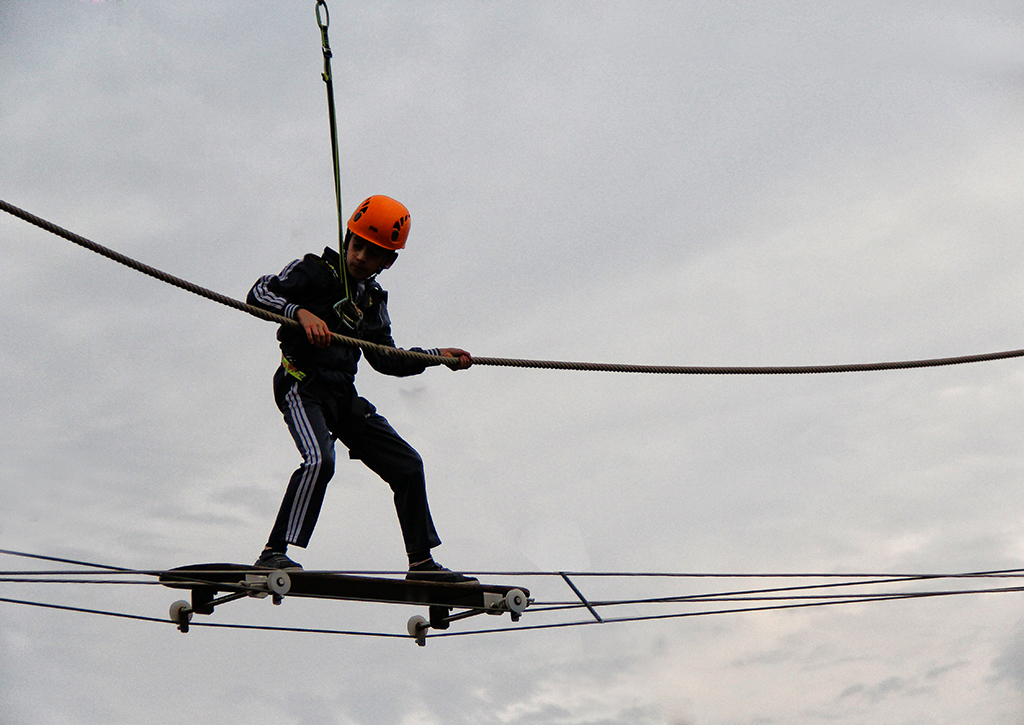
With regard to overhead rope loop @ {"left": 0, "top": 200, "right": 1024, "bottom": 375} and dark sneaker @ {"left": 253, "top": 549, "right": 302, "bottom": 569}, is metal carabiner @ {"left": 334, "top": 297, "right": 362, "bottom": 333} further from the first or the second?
dark sneaker @ {"left": 253, "top": 549, "right": 302, "bottom": 569}

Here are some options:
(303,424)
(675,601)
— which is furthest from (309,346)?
(675,601)

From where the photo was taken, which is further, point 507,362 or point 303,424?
point 507,362

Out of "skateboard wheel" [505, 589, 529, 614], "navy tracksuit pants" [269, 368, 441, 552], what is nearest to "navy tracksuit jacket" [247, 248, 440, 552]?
"navy tracksuit pants" [269, 368, 441, 552]

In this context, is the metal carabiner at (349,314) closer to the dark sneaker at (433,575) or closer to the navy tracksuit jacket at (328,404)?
the navy tracksuit jacket at (328,404)

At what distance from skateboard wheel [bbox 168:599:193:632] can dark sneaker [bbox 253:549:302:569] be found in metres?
0.78

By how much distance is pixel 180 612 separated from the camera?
7094mm

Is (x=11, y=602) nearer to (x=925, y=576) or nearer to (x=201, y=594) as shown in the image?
Result: (x=201, y=594)

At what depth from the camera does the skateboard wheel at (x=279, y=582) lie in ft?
21.1

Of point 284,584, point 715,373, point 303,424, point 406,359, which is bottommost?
point 284,584

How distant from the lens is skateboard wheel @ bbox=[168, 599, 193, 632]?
7.09 metres

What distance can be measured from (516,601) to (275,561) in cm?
172

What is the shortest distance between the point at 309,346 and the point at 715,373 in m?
2.81

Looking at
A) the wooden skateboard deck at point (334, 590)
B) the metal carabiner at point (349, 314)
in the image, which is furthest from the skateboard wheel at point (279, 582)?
the metal carabiner at point (349, 314)

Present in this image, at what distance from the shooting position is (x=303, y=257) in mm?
6922
